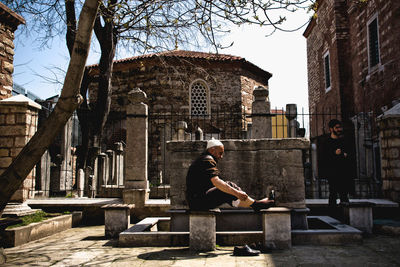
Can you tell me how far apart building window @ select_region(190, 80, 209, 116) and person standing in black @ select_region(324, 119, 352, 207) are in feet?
44.3

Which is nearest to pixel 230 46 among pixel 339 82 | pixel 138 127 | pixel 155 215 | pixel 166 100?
pixel 138 127

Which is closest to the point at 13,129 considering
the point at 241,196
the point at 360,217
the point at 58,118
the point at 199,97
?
the point at 58,118

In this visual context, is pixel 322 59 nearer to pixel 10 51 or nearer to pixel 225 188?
pixel 10 51

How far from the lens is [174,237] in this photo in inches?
171

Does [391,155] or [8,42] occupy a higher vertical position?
[8,42]

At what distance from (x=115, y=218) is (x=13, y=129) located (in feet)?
9.75

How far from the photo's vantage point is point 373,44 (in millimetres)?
13203

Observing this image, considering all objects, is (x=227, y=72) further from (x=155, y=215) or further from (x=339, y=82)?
(x=155, y=215)

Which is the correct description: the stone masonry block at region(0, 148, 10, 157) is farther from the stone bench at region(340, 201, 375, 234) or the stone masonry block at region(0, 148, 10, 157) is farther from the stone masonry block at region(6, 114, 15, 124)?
the stone bench at region(340, 201, 375, 234)

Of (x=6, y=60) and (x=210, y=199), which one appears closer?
(x=210, y=199)

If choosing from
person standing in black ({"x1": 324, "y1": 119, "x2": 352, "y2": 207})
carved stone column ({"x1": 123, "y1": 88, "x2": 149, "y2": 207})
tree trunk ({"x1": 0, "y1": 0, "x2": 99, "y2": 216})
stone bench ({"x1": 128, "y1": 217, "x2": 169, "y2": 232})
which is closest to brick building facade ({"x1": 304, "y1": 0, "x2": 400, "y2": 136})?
person standing in black ({"x1": 324, "y1": 119, "x2": 352, "y2": 207})

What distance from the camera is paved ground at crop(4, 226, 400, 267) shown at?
340 centimetres

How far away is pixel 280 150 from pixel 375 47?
10.9m

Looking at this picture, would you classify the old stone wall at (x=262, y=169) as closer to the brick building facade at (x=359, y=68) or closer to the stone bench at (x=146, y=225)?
the stone bench at (x=146, y=225)
